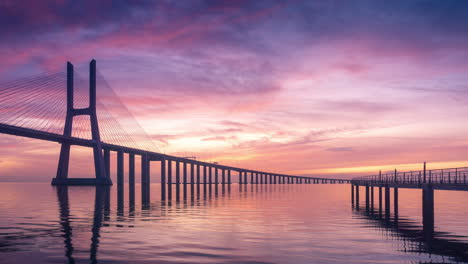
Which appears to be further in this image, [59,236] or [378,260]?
[59,236]

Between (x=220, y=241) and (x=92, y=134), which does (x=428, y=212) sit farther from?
(x=92, y=134)

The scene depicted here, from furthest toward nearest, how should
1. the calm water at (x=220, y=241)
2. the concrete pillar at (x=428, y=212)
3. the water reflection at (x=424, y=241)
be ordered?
the concrete pillar at (x=428, y=212)
the water reflection at (x=424, y=241)
the calm water at (x=220, y=241)

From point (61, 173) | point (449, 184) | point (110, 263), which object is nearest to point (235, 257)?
point (110, 263)

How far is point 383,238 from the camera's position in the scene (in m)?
25.3

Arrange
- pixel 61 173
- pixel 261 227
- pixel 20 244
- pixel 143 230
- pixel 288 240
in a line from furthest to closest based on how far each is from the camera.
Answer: pixel 61 173 → pixel 261 227 → pixel 143 230 → pixel 288 240 → pixel 20 244

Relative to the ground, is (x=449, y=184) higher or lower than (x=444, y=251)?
higher

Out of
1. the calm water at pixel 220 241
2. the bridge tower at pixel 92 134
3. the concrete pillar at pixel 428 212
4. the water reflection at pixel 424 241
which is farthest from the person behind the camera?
the bridge tower at pixel 92 134

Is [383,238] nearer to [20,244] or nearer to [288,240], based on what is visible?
[288,240]

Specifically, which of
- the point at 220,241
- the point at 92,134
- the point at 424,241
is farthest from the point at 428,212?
the point at 92,134

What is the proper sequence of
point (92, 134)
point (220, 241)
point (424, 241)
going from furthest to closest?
point (92, 134)
point (424, 241)
point (220, 241)

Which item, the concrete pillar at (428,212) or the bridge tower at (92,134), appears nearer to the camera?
the concrete pillar at (428,212)

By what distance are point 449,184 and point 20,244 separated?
27.1 meters

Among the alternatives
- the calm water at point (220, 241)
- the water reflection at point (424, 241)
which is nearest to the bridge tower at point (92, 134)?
the calm water at point (220, 241)

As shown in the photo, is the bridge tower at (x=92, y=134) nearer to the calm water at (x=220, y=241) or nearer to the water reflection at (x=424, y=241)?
the calm water at (x=220, y=241)
